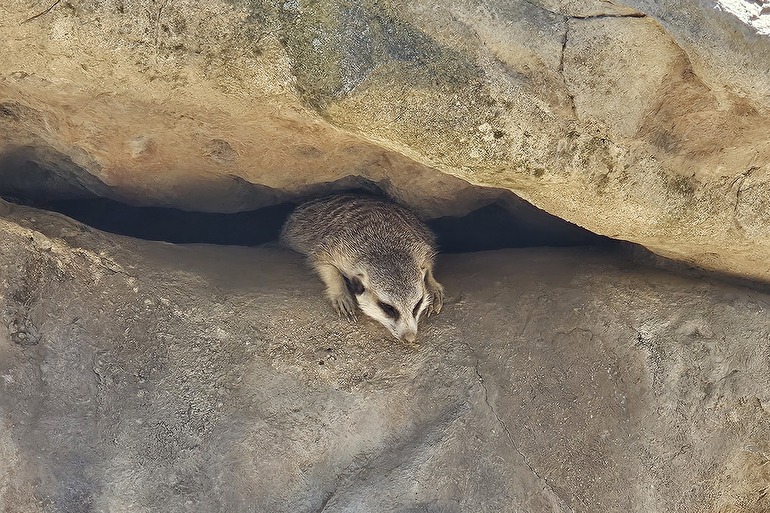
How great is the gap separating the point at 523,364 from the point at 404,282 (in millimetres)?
773

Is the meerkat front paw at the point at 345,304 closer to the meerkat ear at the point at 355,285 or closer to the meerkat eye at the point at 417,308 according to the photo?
the meerkat ear at the point at 355,285

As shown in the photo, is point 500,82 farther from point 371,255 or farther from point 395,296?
point 371,255

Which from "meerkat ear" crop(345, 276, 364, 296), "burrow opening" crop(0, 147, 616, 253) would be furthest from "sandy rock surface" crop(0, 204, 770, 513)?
"burrow opening" crop(0, 147, 616, 253)

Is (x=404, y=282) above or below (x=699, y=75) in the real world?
below

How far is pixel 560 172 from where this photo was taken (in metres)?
2.74

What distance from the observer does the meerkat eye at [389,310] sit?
3.62 meters

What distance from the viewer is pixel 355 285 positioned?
400 cm

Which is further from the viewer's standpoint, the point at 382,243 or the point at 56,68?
the point at 382,243

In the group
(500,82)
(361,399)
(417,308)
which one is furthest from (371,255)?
(500,82)

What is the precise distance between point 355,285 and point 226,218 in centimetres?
134

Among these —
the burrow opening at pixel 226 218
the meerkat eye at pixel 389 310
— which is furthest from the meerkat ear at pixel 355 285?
the burrow opening at pixel 226 218

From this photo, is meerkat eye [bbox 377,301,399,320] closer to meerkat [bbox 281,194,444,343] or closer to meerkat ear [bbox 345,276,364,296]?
meerkat [bbox 281,194,444,343]

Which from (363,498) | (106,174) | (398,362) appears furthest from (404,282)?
(106,174)

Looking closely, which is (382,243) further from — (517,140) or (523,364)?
(517,140)
